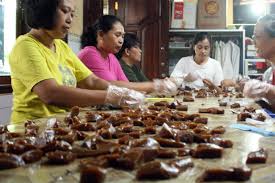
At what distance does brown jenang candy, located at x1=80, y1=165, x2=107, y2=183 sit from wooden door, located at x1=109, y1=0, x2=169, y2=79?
559 centimetres

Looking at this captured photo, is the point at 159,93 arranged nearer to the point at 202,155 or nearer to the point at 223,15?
the point at 202,155

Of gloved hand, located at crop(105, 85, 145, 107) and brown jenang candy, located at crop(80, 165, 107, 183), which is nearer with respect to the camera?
brown jenang candy, located at crop(80, 165, 107, 183)

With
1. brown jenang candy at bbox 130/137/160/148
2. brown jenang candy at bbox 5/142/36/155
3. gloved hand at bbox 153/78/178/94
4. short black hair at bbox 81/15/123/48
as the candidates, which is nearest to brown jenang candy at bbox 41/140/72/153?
brown jenang candy at bbox 5/142/36/155

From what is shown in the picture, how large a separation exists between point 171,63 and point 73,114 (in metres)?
5.39

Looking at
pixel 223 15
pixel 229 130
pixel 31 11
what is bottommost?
pixel 229 130

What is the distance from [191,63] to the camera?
5320mm

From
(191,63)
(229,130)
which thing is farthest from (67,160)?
(191,63)

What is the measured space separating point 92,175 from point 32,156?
238 mm

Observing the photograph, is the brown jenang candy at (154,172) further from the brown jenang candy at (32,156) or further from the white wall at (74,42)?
the white wall at (74,42)

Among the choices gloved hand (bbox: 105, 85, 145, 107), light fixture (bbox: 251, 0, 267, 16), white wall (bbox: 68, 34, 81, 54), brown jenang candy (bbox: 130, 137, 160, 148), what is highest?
light fixture (bbox: 251, 0, 267, 16)

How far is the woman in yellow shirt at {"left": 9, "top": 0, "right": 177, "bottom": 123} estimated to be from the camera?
1.85 meters

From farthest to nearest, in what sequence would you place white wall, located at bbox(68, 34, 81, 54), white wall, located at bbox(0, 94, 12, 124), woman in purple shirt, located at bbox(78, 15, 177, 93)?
white wall, located at bbox(68, 34, 81, 54) → white wall, located at bbox(0, 94, 12, 124) → woman in purple shirt, located at bbox(78, 15, 177, 93)

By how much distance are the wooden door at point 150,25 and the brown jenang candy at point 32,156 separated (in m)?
5.43

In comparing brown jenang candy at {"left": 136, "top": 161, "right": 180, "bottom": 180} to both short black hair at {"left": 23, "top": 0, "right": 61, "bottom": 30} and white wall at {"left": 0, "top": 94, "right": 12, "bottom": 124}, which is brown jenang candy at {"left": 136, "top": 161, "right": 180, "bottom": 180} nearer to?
short black hair at {"left": 23, "top": 0, "right": 61, "bottom": 30}
